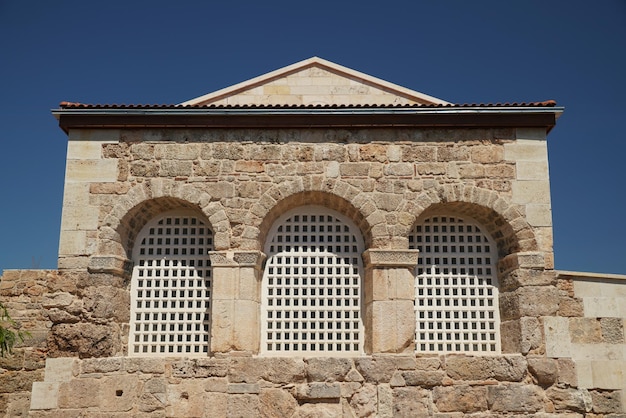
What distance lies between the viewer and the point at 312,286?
823 centimetres

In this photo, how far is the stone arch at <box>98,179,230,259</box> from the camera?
8094 millimetres

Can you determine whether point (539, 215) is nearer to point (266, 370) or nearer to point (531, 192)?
point (531, 192)

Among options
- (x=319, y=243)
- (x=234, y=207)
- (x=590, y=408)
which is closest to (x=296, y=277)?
(x=319, y=243)

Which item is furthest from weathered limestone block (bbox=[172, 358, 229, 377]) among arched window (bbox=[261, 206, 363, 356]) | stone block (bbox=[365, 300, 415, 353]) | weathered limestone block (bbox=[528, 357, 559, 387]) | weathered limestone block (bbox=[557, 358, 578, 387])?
weathered limestone block (bbox=[557, 358, 578, 387])

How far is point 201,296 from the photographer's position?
826 cm

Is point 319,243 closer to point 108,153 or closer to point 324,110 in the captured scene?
point 324,110

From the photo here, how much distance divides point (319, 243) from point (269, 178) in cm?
117

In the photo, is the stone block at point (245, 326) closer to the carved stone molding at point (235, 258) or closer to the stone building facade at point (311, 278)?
the stone building facade at point (311, 278)

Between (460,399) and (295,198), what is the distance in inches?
135

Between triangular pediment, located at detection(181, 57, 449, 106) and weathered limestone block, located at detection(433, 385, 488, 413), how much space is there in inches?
194

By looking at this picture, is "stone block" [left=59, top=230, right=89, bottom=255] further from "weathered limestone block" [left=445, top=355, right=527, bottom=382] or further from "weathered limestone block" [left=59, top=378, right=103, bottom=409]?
"weathered limestone block" [left=445, top=355, right=527, bottom=382]

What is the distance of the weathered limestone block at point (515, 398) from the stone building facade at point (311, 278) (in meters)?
0.02

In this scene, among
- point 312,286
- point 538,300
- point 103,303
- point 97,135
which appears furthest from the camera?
point 97,135

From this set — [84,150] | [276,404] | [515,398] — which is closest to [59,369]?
[276,404]
